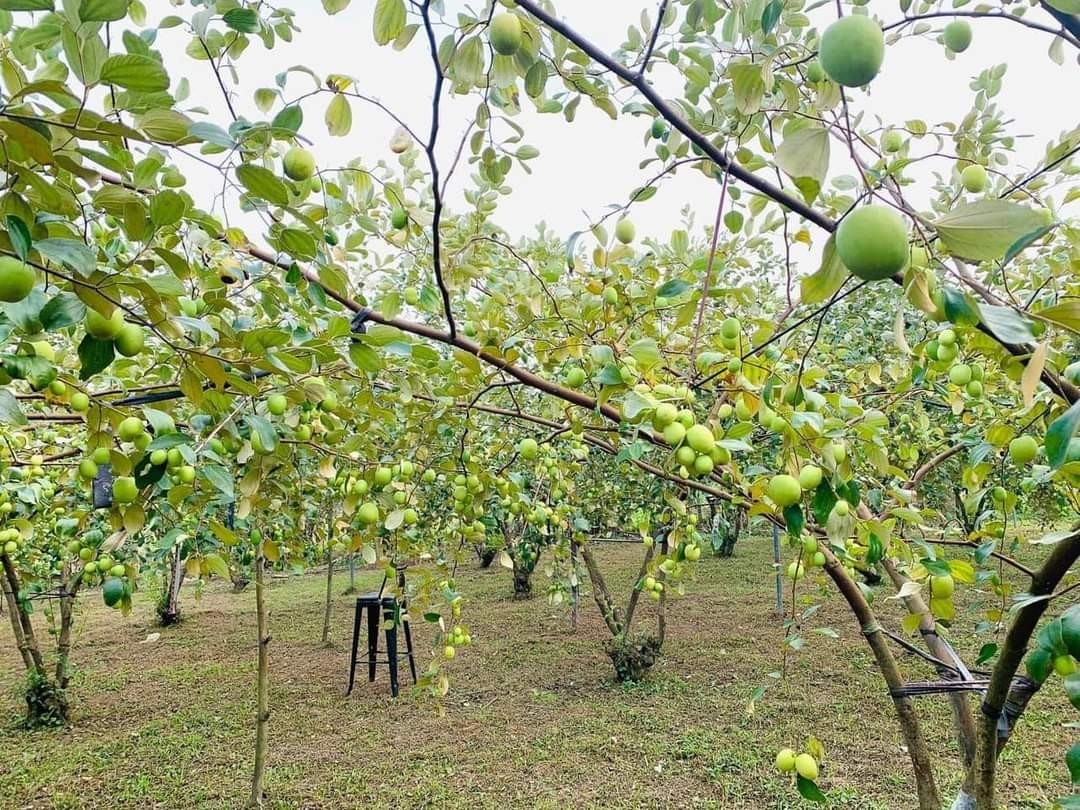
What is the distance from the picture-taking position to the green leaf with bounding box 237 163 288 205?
77 cm

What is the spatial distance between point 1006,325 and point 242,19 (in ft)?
3.41

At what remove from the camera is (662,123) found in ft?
4.18

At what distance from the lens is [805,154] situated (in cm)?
62

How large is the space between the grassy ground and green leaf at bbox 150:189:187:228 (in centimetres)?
324

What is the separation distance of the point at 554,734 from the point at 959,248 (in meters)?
4.65

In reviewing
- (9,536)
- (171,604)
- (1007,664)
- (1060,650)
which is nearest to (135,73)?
(1060,650)

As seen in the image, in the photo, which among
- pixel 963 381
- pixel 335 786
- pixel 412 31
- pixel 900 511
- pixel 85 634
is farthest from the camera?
pixel 85 634

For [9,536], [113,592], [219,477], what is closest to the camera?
[219,477]

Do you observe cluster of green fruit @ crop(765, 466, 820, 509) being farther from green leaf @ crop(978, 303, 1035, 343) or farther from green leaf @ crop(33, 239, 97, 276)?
green leaf @ crop(33, 239, 97, 276)

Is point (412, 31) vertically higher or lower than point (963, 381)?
higher

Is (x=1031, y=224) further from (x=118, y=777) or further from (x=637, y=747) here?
(x=118, y=777)

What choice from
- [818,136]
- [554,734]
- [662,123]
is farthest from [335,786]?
[818,136]

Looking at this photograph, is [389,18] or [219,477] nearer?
[389,18]

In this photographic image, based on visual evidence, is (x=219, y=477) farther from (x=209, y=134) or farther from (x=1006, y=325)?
(x=1006, y=325)
